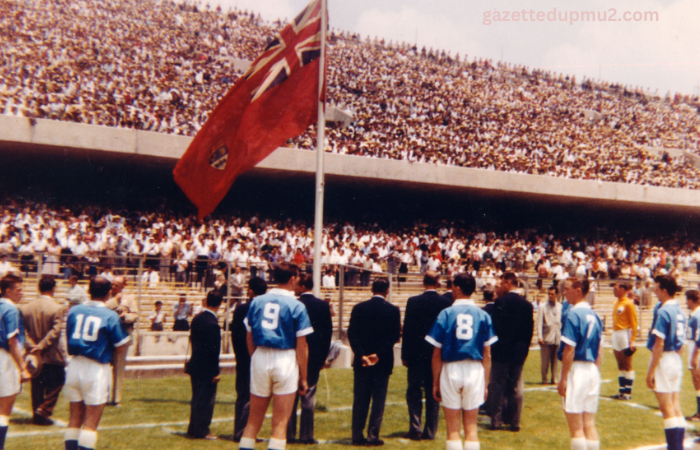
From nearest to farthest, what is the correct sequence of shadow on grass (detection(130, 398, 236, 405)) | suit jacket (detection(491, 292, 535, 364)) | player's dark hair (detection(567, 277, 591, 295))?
player's dark hair (detection(567, 277, 591, 295)), suit jacket (detection(491, 292, 535, 364)), shadow on grass (detection(130, 398, 236, 405))

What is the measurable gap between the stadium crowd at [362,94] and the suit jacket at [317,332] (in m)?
18.7

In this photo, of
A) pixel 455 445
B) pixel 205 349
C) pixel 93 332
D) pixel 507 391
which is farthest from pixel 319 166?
Result: pixel 455 445

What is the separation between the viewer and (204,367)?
23.1ft

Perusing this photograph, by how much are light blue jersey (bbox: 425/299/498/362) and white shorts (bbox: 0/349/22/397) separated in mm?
3963

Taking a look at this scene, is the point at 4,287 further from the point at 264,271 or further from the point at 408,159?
the point at 408,159

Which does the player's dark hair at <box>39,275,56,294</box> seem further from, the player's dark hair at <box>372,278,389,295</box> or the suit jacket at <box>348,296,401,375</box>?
the player's dark hair at <box>372,278,389,295</box>

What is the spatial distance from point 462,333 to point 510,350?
261cm

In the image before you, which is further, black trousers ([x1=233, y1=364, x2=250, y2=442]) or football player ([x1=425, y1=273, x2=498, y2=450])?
black trousers ([x1=233, y1=364, x2=250, y2=442])

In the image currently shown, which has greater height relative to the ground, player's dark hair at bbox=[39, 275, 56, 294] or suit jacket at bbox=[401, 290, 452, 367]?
player's dark hair at bbox=[39, 275, 56, 294]

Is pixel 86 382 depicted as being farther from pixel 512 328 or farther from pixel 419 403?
pixel 512 328

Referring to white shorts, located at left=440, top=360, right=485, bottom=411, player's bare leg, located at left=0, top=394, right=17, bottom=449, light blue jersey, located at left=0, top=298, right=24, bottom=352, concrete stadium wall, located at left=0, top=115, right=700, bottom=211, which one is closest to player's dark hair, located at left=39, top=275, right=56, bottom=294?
light blue jersey, located at left=0, top=298, right=24, bottom=352

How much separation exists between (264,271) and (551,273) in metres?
13.6

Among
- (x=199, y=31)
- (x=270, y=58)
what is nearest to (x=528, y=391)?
(x=270, y=58)

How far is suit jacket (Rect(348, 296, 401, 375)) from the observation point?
22.7ft
